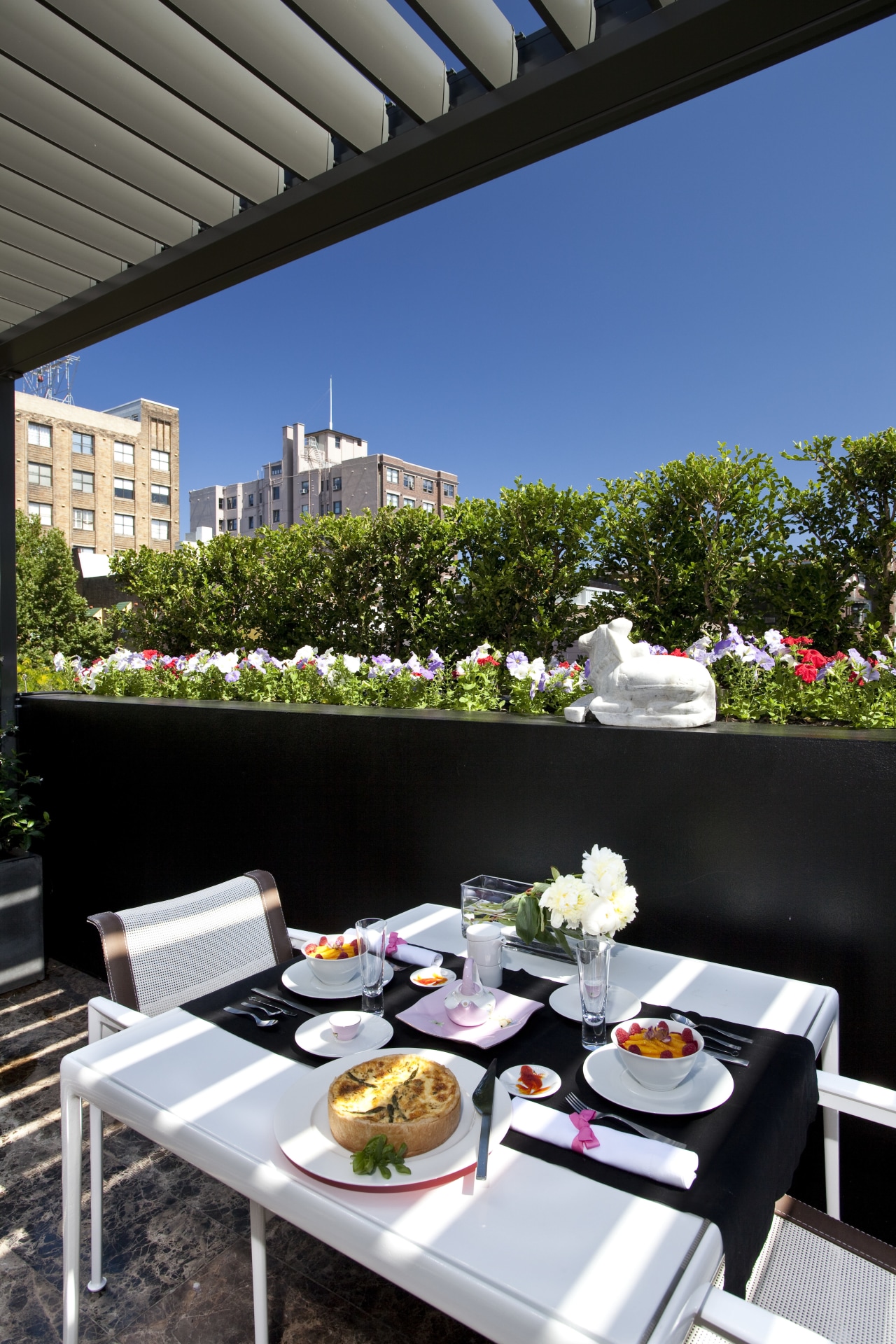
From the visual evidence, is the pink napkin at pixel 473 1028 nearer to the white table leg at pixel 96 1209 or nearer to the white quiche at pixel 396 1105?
the white quiche at pixel 396 1105

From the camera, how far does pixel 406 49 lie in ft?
5.27

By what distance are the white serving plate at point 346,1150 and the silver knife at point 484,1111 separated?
11 mm

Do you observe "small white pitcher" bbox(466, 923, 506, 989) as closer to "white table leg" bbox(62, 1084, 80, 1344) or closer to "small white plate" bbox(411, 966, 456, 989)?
"small white plate" bbox(411, 966, 456, 989)

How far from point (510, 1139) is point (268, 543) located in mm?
5915

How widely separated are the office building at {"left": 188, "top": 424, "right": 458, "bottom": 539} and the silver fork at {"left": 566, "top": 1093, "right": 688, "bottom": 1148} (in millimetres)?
56727

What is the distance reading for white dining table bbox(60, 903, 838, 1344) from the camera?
70cm

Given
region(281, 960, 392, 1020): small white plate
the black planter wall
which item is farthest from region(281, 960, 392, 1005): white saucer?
the black planter wall

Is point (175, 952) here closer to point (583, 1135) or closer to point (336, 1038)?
point (336, 1038)

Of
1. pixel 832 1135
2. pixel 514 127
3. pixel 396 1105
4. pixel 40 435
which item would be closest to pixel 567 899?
pixel 396 1105

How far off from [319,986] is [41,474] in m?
42.4

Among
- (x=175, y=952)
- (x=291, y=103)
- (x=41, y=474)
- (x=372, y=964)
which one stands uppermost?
(x=41, y=474)

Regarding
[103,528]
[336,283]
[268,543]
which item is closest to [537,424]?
[336,283]

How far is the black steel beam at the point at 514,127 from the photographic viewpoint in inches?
52.7

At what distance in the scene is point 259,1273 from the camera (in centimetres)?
132
